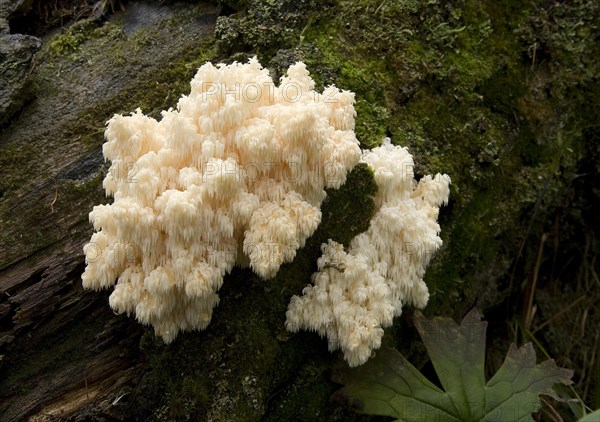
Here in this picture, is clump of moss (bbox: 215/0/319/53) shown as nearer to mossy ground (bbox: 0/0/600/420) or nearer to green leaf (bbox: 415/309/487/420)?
mossy ground (bbox: 0/0/600/420)

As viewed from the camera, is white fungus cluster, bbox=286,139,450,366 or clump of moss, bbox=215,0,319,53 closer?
white fungus cluster, bbox=286,139,450,366

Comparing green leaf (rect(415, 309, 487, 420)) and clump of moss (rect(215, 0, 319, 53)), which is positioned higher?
clump of moss (rect(215, 0, 319, 53))

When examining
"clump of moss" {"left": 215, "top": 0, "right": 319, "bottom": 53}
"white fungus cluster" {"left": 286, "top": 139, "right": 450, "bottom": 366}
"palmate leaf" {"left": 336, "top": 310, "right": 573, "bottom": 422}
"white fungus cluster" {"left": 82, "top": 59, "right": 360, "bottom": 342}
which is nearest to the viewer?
"white fungus cluster" {"left": 82, "top": 59, "right": 360, "bottom": 342}

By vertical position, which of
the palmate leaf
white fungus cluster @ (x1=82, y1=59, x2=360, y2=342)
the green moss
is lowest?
the palmate leaf

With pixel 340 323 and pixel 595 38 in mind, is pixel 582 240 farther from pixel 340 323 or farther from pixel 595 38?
pixel 340 323

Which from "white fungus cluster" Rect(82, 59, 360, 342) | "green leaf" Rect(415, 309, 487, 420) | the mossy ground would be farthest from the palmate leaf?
"white fungus cluster" Rect(82, 59, 360, 342)

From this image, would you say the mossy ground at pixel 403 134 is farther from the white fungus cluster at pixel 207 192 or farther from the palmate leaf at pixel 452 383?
the white fungus cluster at pixel 207 192

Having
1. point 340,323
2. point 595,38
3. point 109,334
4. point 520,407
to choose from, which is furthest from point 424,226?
point 595,38
